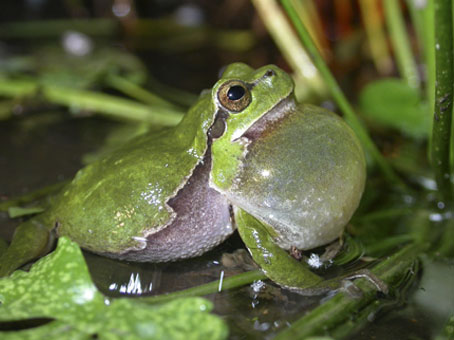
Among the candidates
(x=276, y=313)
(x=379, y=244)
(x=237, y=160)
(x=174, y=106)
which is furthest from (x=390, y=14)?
(x=276, y=313)

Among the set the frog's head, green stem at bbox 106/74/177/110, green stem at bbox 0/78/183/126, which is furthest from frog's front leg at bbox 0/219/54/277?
green stem at bbox 106/74/177/110

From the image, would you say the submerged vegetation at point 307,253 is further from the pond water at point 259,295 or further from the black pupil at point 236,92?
the black pupil at point 236,92

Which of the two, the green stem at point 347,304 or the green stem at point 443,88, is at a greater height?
the green stem at point 443,88

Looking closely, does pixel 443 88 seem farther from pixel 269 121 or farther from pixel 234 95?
pixel 234 95

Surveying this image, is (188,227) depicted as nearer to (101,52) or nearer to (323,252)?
(323,252)

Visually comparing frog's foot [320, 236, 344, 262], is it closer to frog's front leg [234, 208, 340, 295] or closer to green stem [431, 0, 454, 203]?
frog's front leg [234, 208, 340, 295]

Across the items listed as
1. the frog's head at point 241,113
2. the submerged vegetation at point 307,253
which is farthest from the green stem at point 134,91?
the frog's head at point 241,113
